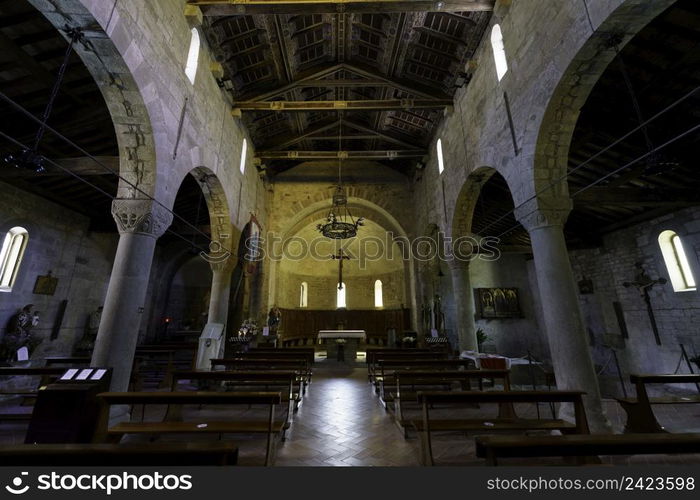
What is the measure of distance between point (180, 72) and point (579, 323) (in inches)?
353

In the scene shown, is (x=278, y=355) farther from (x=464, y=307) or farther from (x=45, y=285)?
(x=45, y=285)

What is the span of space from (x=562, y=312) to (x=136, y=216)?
7144 millimetres

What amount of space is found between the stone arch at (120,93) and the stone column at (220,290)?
4168 mm

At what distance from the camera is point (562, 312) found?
4.54 metres

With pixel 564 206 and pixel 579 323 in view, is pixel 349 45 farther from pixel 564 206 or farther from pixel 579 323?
pixel 579 323

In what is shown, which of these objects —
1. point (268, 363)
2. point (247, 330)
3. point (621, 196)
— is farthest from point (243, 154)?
point (621, 196)

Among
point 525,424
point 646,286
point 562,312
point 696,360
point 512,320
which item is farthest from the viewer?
point 512,320

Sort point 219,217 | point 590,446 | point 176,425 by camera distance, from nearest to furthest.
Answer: point 590,446
point 176,425
point 219,217

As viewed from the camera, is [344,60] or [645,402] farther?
[344,60]

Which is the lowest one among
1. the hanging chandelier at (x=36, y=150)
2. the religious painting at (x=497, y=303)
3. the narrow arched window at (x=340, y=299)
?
the religious painting at (x=497, y=303)

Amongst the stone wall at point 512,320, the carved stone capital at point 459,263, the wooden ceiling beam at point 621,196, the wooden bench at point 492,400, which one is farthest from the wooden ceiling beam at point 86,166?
the stone wall at point 512,320

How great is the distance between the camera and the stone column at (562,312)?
423 centimetres

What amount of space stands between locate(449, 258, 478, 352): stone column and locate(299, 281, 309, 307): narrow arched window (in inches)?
451

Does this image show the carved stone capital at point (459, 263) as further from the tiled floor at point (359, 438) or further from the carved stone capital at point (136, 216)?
the carved stone capital at point (136, 216)
